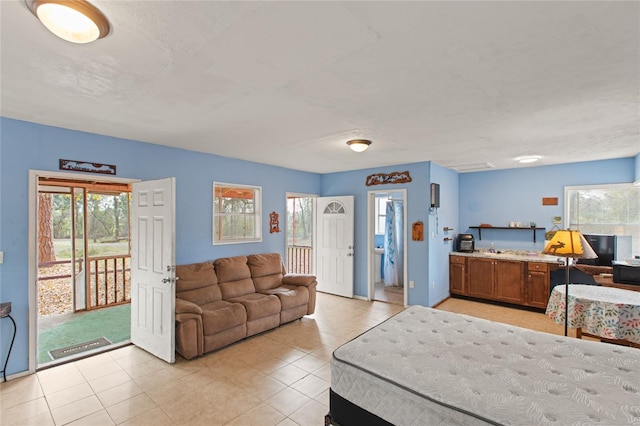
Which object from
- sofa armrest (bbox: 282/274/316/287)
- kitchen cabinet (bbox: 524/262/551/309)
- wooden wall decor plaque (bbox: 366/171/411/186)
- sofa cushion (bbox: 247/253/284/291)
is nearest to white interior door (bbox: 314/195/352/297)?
wooden wall decor plaque (bbox: 366/171/411/186)

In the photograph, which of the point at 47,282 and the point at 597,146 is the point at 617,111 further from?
the point at 47,282

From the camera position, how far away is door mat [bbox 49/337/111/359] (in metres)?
3.43

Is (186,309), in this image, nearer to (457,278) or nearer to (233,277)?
(233,277)

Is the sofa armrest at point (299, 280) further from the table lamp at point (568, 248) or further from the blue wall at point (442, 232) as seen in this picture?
the table lamp at point (568, 248)

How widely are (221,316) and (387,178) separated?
144 inches

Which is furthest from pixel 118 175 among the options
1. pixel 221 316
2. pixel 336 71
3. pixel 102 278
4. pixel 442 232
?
pixel 442 232

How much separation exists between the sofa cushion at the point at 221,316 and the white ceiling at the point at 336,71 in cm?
208

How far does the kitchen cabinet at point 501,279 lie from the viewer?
504 cm

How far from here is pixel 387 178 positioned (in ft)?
18.3

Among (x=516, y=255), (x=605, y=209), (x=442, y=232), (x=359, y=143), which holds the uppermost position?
(x=359, y=143)

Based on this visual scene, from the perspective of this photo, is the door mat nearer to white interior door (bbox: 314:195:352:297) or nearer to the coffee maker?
white interior door (bbox: 314:195:352:297)

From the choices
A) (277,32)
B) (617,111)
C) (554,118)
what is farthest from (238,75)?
(617,111)

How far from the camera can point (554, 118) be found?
2.85 m

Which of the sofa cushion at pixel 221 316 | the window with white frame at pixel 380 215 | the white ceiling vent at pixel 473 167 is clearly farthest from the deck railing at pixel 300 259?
the white ceiling vent at pixel 473 167
